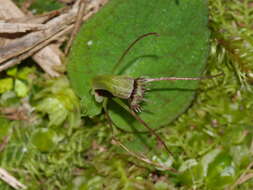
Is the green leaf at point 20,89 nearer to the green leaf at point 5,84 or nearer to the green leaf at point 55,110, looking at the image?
the green leaf at point 5,84

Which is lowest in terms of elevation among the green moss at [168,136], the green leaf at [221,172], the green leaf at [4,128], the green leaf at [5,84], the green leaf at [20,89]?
the green leaf at [221,172]

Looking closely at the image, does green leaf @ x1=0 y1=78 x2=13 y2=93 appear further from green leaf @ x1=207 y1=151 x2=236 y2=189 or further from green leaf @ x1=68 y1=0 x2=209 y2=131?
green leaf @ x1=207 y1=151 x2=236 y2=189

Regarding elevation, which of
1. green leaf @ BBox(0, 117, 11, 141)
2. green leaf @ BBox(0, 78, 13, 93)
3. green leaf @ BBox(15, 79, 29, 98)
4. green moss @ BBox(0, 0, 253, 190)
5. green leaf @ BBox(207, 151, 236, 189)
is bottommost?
green leaf @ BBox(207, 151, 236, 189)

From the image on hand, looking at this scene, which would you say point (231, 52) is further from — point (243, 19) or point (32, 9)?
point (32, 9)

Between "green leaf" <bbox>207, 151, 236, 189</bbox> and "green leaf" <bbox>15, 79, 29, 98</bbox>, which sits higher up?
"green leaf" <bbox>15, 79, 29, 98</bbox>

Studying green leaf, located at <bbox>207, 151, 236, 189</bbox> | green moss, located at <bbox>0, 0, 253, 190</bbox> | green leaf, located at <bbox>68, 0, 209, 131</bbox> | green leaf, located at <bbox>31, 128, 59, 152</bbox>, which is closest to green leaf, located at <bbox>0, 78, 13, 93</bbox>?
green moss, located at <bbox>0, 0, 253, 190</bbox>

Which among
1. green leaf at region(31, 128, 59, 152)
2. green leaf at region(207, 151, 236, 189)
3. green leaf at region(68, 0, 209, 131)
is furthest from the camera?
green leaf at region(31, 128, 59, 152)

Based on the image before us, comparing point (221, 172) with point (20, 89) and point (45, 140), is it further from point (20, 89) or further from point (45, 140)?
point (20, 89)

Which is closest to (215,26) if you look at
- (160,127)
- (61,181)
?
(160,127)

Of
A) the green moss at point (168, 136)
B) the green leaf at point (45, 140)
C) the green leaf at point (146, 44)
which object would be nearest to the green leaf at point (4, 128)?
the green moss at point (168, 136)
